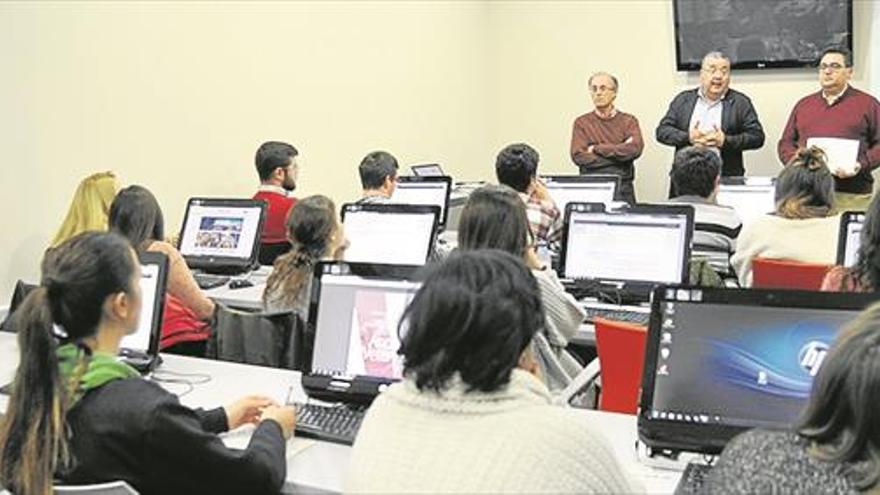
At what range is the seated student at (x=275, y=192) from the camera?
16.8ft

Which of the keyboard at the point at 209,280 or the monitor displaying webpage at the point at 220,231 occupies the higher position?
the monitor displaying webpage at the point at 220,231

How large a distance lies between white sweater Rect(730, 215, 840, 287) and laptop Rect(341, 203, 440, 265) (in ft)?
4.18

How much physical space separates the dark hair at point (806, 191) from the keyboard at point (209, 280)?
2.53 metres

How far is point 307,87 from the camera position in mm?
6602

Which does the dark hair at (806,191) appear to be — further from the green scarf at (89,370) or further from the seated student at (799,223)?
the green scarf at (89,370)

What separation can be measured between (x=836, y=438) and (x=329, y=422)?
1.31 meters

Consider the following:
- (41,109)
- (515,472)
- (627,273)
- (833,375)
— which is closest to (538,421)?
(515,472)

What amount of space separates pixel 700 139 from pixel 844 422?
5669mm

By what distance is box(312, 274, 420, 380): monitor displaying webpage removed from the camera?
2.42 meters

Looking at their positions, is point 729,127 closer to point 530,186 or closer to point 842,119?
point 842,119

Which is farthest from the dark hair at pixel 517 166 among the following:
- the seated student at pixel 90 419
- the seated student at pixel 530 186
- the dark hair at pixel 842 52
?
the dark hair at pixel 842 52

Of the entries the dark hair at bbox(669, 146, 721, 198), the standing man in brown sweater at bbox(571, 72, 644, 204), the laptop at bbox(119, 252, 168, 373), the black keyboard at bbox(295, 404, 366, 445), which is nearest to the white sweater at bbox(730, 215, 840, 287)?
the dark hair at bbox(669, 146, 721, 198)

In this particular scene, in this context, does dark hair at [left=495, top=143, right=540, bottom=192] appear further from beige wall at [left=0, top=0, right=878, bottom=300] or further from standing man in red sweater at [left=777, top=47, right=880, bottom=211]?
standing man in red sweater at [left=777, top=47, right=880, bottom=211]

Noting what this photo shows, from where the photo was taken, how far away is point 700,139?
22.0ft
